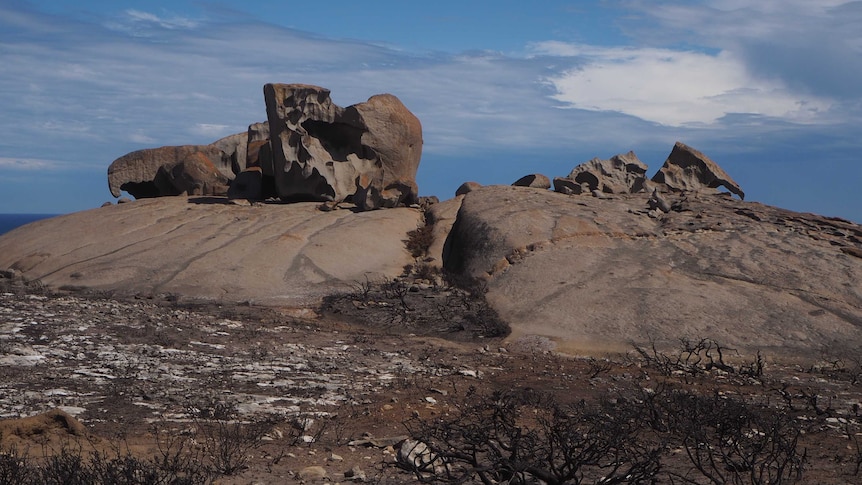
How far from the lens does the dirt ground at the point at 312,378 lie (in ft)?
18.4

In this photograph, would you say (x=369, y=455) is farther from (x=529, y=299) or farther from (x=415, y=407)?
(x=529, y=299)

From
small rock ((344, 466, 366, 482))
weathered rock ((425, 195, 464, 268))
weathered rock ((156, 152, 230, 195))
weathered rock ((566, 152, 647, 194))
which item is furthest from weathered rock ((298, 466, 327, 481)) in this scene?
weathered rock ((156, 152, 230, 195))

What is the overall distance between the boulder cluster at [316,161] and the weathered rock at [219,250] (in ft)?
1.87

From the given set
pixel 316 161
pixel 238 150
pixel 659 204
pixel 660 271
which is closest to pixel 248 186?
pixel 316 161

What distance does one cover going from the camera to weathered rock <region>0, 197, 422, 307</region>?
507 inches

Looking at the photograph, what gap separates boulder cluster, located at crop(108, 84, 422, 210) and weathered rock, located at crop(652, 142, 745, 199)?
565 centimetres

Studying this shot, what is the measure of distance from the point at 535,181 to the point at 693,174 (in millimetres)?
4040

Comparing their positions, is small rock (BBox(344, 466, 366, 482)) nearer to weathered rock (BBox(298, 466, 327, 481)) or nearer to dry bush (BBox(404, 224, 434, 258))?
weathered rock (BBox(298, 466, 327, 481))

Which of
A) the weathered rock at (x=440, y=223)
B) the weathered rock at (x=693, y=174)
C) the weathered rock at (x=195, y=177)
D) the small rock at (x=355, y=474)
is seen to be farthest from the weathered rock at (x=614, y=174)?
the small rock at (x=355, y=474)

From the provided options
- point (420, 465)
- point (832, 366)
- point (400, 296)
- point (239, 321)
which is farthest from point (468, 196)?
point (420, 465)

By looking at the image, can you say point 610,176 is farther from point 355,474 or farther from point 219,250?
point 355,474

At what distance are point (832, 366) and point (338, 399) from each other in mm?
5829

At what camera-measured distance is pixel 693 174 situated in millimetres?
19250

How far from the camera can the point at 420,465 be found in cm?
499
